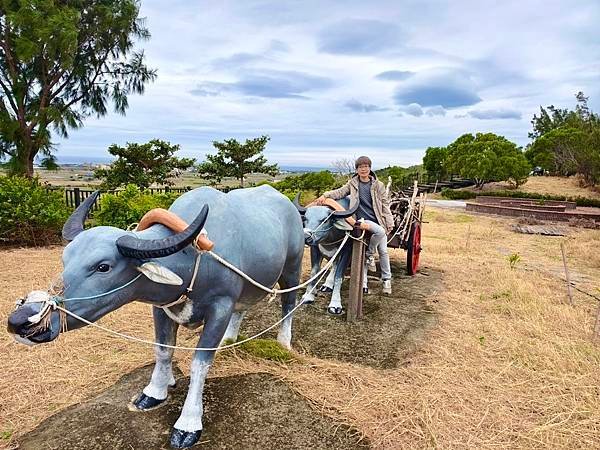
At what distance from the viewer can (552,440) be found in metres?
2.74

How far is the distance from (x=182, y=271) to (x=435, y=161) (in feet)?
139

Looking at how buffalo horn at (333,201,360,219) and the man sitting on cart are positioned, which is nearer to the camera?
buffalo horn at (333,201,360,219)

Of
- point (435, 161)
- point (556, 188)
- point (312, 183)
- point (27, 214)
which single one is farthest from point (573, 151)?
point (27, 214)

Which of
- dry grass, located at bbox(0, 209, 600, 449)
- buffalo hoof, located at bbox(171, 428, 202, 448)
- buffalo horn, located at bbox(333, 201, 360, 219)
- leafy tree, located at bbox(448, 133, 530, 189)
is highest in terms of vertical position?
leafy tree, located at bbox(448, 133, 530, 189)

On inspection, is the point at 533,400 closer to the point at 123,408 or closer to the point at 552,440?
the point at 552,440

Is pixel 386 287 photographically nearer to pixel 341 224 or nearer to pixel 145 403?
pixel 341 224

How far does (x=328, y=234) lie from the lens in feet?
16.1

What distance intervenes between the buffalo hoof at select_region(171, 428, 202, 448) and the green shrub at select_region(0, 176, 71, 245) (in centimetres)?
711

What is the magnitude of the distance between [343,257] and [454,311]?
1.50 meters

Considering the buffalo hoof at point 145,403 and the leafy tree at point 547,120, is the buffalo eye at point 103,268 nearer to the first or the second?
the buffalo hoof at point 145,403

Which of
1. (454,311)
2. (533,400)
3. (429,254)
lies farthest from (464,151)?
(533,400)

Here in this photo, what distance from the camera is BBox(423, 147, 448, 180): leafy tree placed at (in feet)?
137

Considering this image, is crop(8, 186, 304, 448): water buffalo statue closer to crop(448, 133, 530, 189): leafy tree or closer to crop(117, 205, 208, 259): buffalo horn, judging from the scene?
crop(117, 205, 208, 259): buffalo horn

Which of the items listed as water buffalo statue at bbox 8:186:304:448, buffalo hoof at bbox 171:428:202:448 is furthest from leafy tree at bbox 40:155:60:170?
buffalo hoof at bbox 171:428:202:448
